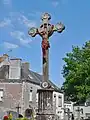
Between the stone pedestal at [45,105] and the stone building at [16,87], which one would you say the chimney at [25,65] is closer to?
the stone building at [16,87]

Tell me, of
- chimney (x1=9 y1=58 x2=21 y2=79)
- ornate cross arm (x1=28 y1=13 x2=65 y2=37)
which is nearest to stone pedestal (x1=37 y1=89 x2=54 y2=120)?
ornate cross arm (x1=28 y1=13 x2=65 y2=37)

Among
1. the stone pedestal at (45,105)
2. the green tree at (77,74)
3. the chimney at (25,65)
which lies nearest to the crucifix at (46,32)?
the stone pedestal at (45,105)

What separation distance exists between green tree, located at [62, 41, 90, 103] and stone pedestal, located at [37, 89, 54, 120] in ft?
99.5

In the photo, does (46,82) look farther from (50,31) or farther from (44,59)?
(50,31)

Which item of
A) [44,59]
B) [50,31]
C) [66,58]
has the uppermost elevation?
[66,58]

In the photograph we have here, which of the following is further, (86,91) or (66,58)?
(66,58)

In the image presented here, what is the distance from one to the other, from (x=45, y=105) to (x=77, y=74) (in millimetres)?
33420

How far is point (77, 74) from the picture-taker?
1940 inches

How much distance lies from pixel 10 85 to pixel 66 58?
10.9 m

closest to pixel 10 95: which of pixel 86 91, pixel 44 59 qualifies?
pixel 86 91

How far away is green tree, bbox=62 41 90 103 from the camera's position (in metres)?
47.5

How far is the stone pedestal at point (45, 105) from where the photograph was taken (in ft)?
52.7

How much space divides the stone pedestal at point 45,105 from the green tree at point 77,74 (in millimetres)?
30322

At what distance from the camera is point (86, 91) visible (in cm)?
4631
